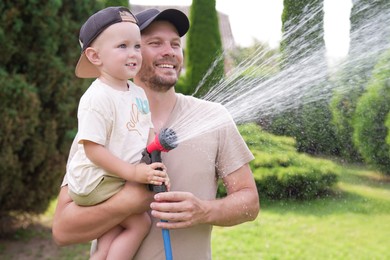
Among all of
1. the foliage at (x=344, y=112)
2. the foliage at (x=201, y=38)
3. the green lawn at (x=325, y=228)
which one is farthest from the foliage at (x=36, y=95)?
the foliage at (x=201, y=38)

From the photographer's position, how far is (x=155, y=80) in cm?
259

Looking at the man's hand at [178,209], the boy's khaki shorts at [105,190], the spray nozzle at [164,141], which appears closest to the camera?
the spray nozzle at [164,141]

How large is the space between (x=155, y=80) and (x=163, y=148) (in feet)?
1.73

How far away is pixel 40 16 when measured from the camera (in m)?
6.21

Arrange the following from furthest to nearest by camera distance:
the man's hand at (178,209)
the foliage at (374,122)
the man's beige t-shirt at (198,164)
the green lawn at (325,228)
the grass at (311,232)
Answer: the foliage at (374,122) < the green lawn at (325,228) < the grass at (311,232) < the man's beige t-shirt at (198,164) < the man's hand at (178,209)

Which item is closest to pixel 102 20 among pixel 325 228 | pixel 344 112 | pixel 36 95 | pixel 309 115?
pixel 36 95

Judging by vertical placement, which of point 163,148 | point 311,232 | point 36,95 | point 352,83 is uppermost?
point 163,148

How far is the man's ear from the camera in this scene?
2.35 metres

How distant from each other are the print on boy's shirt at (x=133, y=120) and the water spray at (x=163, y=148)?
0.45 ft

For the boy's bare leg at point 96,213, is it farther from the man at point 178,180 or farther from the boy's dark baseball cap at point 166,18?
the boy's dark baseball cap at point 166,18

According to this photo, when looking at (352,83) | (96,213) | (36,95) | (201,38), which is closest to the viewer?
(96,213)

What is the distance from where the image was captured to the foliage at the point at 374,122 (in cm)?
805

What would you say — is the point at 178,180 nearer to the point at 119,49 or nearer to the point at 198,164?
the point at 198,164

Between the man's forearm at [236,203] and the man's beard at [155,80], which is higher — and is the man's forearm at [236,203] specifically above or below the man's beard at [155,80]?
below
